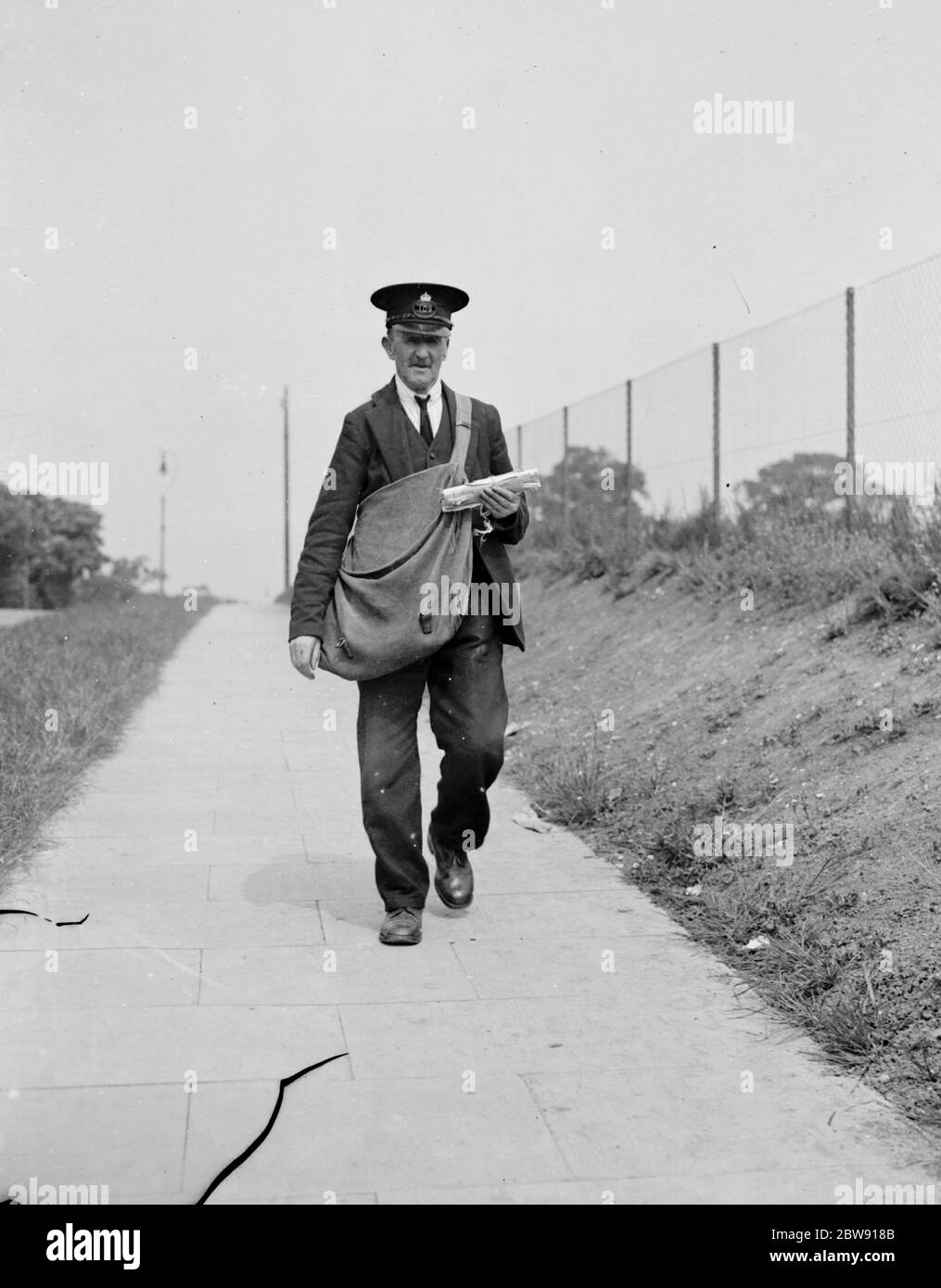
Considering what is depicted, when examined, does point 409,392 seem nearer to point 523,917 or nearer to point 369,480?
point 369,480

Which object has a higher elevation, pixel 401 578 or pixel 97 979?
pixel 401 578

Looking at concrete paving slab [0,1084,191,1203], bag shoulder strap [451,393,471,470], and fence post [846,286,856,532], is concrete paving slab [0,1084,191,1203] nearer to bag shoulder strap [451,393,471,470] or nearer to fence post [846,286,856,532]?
bag shoulder strap [451,393,471,470]

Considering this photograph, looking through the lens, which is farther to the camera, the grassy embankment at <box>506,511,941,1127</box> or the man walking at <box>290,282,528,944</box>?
the man walking at <box>290,282,528,944</box>

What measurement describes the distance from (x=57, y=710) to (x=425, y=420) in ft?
17.8

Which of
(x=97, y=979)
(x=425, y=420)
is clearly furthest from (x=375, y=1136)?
(x=425, y=420)

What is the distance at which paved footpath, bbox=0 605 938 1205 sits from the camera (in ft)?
10.3

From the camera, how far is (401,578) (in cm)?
488

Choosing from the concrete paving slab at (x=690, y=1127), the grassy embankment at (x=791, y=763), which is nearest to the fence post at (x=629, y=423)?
the grassy embankment at (x=791, y=763)

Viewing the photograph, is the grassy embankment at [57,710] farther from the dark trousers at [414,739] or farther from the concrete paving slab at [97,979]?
the dark trousers at [414,739]

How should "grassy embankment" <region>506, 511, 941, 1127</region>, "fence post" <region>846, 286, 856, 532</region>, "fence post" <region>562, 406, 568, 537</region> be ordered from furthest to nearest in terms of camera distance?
"fence post" <region>562, 406, 568, 537</region> < "fence post" <region>846, 286, 856, 532</region> < "grassy embankment" <region>506, 511, 941, 1127</region>

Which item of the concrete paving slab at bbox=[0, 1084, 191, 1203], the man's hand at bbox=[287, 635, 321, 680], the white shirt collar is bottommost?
the concrete paving slab at bbox=[0, 1084, 191, 1203]

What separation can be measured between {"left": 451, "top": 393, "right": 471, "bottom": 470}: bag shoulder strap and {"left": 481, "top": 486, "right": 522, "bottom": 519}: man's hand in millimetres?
199

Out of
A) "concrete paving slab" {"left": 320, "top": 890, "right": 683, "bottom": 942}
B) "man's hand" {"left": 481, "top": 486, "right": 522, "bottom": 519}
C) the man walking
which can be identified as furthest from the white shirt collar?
"concrete paving slab" {"left": 320, "top": 890, "right": 683, "bottom": 942}
